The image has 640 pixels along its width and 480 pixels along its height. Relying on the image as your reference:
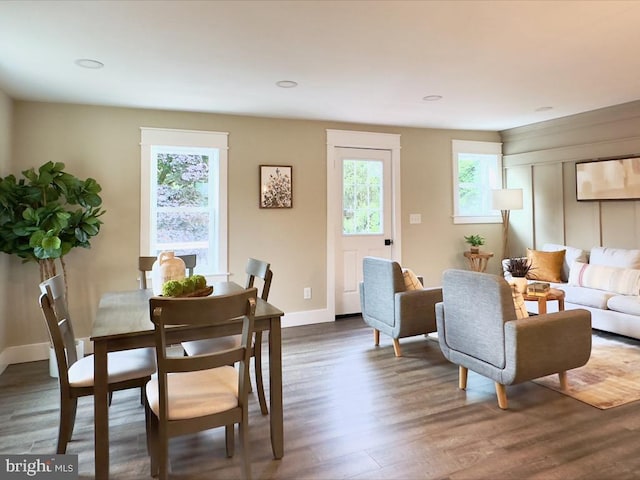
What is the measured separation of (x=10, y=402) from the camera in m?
2.90

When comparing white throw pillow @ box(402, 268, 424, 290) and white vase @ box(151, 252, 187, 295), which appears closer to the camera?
white vase @ box(151, 252, 187, 295)

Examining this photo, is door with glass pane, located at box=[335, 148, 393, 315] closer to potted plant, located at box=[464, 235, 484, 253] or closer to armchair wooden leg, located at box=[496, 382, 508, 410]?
potted plant, located at box=[464, 235, 484, 253]

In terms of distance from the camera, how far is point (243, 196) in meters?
4.64

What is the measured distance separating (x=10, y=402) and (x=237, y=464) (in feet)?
6.37

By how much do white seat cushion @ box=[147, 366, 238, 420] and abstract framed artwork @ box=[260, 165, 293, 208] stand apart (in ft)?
9.35

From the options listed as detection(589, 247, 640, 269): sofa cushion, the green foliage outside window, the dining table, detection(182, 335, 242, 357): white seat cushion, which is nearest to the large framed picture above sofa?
detection(589, 247, 640, 269): sofa cushion

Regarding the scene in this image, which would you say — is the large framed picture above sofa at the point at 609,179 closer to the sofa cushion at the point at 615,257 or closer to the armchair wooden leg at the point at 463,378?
the sofa cushion at the point at 615,257

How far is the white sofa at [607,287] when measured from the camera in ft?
12.8

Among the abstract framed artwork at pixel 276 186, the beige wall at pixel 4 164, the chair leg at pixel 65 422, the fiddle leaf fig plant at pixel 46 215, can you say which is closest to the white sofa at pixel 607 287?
the abstract framed artwork at pixel 276 186

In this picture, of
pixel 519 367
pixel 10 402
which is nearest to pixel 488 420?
pixel 519 367

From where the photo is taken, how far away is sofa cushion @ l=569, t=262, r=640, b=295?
4.06 meters

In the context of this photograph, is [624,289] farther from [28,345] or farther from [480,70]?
[28,345]

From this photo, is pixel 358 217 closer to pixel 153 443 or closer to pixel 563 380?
pixel 563 380

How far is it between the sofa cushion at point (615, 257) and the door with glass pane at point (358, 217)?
2.33 m
